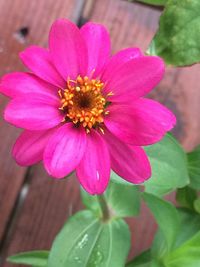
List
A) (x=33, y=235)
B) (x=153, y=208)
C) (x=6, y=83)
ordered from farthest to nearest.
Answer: (x=33, y=235)
(x=153, y=208)
(x=6, y=83)

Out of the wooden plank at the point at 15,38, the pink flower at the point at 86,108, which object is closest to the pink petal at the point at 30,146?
the pink flower at the point at 86,108

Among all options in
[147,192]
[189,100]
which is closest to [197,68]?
[189,100]

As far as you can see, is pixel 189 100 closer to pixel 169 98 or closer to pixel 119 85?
pixel 169 98

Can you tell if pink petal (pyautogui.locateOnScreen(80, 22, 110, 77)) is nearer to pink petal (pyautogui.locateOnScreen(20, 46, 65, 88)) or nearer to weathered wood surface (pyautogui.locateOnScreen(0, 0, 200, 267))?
pink petal (pyautogui.locateOnScreen(20, 46, 65, 88))

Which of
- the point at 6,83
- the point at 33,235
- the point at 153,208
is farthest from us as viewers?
the point at 33,235

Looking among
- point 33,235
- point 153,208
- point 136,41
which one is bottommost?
point 33,235

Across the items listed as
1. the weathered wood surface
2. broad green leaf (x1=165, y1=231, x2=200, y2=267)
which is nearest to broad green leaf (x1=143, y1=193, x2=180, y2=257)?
broad green leaf (x1=165, y1=231, x2=200, y2=267)
